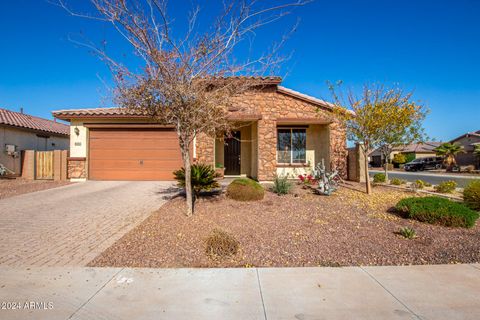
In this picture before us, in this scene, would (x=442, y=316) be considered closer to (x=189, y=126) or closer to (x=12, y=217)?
(x=189, y=126)

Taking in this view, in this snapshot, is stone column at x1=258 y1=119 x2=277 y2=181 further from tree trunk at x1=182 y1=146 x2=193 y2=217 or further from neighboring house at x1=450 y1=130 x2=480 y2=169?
neighboring house at x1=450 y1=130 x2=480 y2=169

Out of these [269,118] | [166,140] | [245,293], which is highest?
[269,118]

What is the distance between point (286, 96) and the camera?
1201 centimetres

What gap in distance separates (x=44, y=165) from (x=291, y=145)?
40.5ft

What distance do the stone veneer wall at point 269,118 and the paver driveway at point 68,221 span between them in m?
3.16

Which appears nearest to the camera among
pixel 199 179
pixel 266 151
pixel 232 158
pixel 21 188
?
pixel 199 179

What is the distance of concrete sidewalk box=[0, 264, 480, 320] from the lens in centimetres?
263

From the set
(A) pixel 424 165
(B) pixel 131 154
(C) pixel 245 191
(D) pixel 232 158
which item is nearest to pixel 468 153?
(A) pixel 424 165

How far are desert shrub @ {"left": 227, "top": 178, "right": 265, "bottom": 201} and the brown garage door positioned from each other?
5608 mm

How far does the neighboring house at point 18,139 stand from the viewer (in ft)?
43.7

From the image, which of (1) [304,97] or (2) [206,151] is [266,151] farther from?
(1) [304,97]

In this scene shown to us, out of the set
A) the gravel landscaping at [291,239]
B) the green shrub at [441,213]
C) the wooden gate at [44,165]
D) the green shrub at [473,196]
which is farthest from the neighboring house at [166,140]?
the green shrub at [441,213]

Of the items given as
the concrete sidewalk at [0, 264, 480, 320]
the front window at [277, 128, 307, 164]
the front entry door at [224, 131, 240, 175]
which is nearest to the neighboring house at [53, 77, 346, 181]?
the front window at [277, 128, 307, 164]

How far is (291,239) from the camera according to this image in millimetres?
4621
